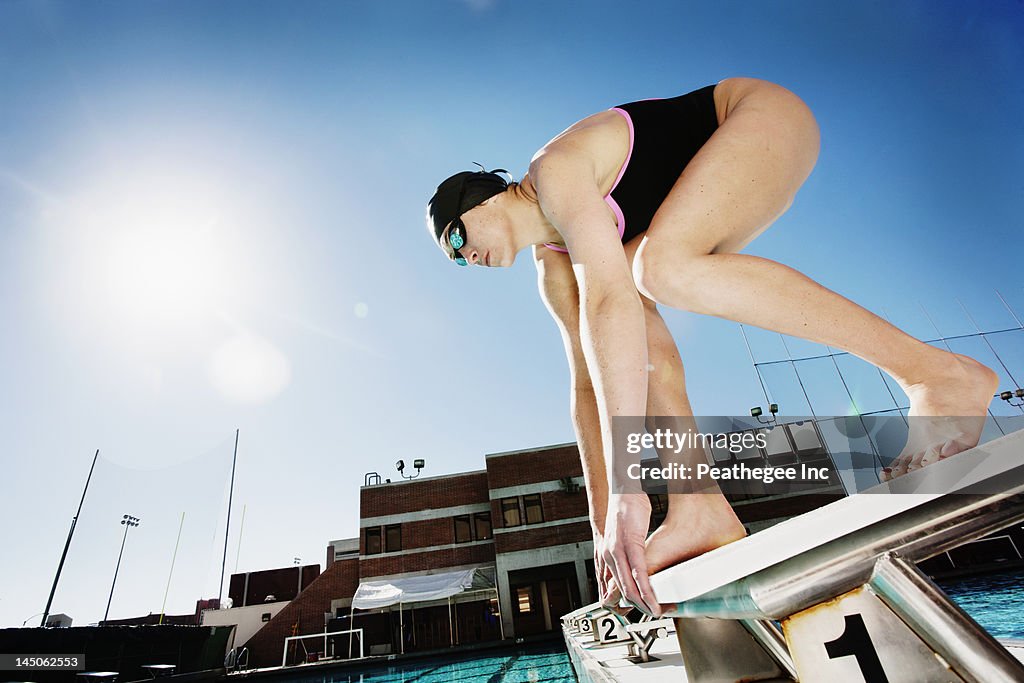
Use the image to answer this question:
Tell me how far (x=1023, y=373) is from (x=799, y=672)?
20.3m

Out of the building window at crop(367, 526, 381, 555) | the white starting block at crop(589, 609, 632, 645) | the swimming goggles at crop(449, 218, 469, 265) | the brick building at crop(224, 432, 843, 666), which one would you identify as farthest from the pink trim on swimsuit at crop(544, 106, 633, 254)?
the building window at crop(367, 526, 381, 555)

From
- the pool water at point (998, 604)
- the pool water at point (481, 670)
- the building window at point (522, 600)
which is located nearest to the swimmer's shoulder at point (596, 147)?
the pool water at point (998, 604)

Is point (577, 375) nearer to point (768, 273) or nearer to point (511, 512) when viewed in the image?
point (768, 273)

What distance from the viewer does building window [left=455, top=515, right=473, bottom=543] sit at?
2088 centimetres

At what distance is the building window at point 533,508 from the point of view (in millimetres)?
20109

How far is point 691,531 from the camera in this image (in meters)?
0.93

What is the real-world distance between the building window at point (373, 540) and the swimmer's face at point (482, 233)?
22.2m

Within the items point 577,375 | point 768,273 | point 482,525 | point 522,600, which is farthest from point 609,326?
point 482,525

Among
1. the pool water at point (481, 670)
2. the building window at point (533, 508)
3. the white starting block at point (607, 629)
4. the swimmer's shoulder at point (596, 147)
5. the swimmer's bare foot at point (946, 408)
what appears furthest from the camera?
the building window at point (533, 508)

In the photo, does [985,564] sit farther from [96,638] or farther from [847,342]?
[96,638]

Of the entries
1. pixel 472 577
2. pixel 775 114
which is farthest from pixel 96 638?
pixel 775 114

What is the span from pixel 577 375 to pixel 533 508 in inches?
792

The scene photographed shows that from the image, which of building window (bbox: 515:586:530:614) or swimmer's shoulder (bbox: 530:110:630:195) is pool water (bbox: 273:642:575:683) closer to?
building window (bbox: 515:586:530:614)

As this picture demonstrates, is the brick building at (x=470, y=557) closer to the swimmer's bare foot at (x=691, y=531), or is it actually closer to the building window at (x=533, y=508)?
the building window at (x=533, y=508)
